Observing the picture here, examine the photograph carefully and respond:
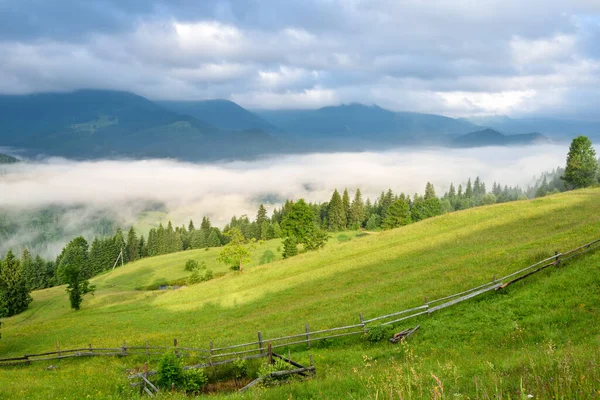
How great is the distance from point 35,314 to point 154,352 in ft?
241

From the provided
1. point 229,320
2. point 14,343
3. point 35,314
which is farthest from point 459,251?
point 35,314

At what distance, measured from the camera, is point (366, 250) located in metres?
61.8

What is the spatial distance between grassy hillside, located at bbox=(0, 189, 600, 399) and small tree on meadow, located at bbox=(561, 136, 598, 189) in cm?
3722

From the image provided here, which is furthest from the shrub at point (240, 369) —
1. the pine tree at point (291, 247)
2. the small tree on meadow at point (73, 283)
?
the pine tree at point (291, 247)

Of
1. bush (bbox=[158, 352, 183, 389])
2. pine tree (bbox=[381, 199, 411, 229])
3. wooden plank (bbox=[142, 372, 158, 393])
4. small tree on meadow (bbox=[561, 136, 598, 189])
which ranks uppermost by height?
small tree on meadow (bbox=[561, 136, 598, 189])

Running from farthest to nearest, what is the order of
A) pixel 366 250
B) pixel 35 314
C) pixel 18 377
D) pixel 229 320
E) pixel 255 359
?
pixel 35 314
pixel 366 250
pixel 229 320
pixel 18 377
pixel 255 359

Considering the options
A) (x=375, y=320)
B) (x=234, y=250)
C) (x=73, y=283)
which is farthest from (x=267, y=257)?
(x=375, y=320)

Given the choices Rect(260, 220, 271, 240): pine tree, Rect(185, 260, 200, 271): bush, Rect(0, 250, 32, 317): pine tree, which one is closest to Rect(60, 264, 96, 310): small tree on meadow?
Rect(0, 250, 32, 317): pine tree

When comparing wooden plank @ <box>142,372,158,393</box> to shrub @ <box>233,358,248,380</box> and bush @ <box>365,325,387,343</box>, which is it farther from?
bush @ <box>365,325,387,343</box>

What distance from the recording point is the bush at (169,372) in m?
18.1

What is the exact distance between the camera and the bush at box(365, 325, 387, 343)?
2358cm

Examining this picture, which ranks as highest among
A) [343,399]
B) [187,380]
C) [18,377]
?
[343,399]

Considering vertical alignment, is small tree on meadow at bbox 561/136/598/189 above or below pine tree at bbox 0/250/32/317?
above

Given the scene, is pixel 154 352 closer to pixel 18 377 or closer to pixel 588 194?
pixel 18 377
